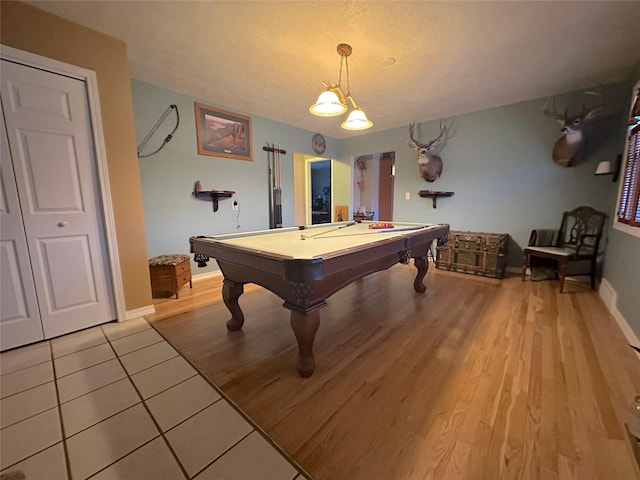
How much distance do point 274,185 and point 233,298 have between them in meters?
2.71

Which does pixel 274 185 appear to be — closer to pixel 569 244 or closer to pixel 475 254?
pixel 475 254

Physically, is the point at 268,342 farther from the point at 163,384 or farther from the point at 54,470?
the point at 54,470

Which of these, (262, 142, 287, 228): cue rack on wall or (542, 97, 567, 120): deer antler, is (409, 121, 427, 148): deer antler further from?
(262, 142, 287, 228): cue rack on wall

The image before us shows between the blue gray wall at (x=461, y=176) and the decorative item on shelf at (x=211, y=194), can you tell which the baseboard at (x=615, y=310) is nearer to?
the blue gray wall at (x=461, y=176)

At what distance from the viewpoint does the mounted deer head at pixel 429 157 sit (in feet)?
13.5

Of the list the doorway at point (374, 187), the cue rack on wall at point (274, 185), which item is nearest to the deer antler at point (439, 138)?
the cue rack on wall at point (274, 185)

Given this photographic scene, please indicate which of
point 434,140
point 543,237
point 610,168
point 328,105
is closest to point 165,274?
point 328,105

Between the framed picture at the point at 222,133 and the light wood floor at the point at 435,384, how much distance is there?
2.24m

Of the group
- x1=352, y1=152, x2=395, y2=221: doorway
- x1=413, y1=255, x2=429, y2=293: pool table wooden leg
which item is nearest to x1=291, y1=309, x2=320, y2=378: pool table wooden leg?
x1=413, y1=255, x2=429, y2=293: pool table wooden leg

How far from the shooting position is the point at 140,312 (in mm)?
2465

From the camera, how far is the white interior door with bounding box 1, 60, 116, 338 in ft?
6.06

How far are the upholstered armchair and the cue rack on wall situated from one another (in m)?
3.79

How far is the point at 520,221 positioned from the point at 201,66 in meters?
4.64

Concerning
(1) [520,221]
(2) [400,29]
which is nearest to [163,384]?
(2) [400,29]
